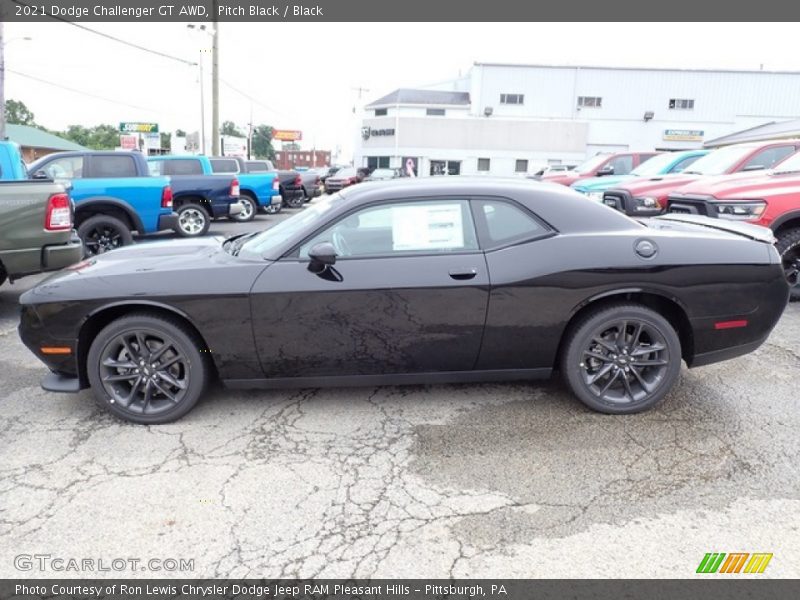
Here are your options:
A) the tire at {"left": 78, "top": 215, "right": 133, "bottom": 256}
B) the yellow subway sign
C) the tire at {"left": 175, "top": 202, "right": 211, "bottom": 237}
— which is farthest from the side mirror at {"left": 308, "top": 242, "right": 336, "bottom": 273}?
the tire at {"left": 175, "top": 202, "right": 211, "bottom": 237}

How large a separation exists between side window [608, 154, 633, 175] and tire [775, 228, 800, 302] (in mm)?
9726

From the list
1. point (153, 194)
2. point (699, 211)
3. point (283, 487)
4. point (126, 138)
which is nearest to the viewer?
point (283, 487)

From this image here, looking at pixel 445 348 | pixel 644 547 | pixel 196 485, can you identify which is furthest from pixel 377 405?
pixel 644 547

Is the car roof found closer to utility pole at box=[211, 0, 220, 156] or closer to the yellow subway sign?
the yellow subway sign

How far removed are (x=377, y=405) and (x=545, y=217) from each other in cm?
166

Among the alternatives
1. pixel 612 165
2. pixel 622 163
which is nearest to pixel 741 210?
pixel 612 165

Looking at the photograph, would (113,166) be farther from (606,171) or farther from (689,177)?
(606,171)

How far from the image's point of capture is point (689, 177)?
8.66 meters

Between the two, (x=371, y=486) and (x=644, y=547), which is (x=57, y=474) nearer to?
(x=371, y=486)

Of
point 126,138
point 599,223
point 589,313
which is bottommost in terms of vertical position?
point 589,313

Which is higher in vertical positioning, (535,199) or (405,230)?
(535,199)

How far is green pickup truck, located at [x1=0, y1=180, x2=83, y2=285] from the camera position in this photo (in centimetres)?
533

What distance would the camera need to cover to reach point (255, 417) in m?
3.56

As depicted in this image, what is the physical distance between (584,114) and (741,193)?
44.6 metres
